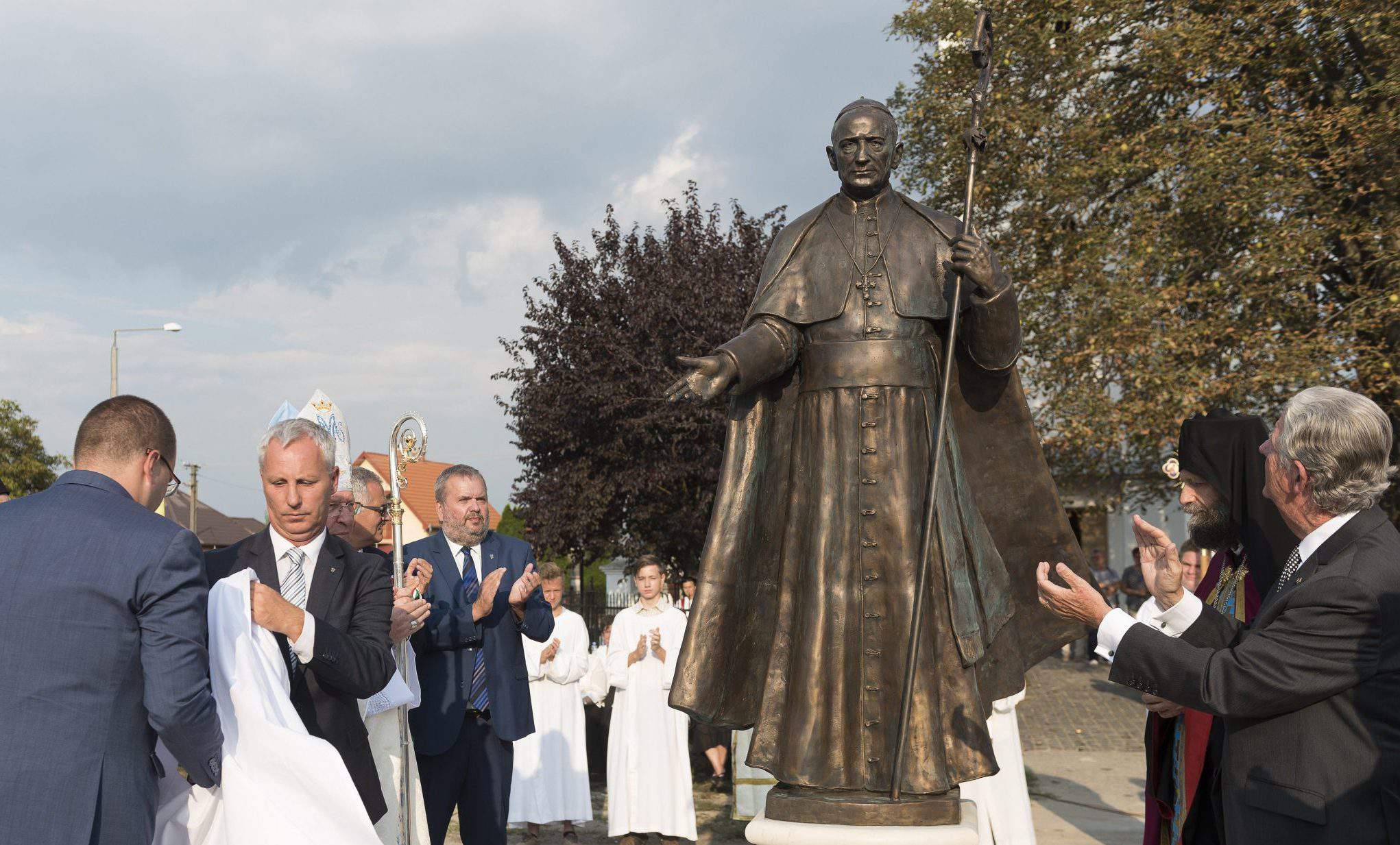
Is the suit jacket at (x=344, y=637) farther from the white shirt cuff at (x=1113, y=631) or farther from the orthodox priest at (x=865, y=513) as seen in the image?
the white shirt cuff at (x=1113, y=631)

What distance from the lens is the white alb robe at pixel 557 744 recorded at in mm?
9742

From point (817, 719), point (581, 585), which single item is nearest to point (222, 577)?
point (817, 719)

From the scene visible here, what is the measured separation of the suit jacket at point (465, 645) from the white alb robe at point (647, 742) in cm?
364

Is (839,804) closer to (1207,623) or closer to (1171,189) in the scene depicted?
(1207,623)

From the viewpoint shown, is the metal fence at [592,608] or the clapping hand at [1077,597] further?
the metal fence at [592,608]

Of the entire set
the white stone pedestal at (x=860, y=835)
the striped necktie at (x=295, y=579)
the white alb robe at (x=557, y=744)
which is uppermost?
the striped necktie at (x=295, y=579)

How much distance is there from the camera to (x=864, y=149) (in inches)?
165

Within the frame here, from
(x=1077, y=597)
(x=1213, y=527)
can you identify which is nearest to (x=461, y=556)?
(x=1213, y=527)

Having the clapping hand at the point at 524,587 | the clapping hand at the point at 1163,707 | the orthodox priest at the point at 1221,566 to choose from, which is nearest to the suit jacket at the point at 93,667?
the clapping hand at the point at 524,587

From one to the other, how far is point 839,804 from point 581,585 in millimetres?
19976

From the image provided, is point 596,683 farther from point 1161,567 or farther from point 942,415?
point 1161,567

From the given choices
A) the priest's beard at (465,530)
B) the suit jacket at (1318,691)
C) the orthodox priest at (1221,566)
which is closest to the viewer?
the suit jacket at (1318,691)

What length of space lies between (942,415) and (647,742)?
6801mm

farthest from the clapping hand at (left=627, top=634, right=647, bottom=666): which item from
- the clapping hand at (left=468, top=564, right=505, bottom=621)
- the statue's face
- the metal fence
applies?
the metal fence
